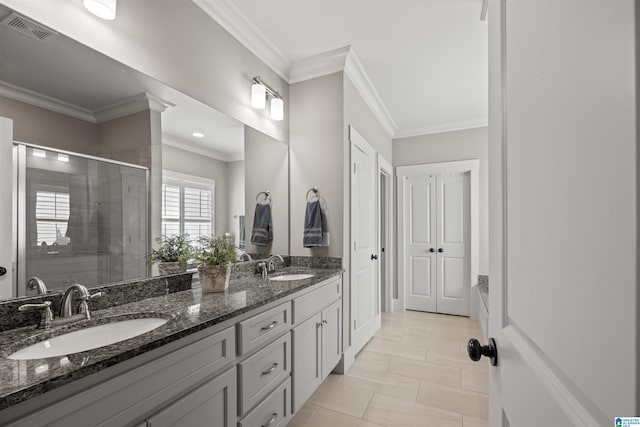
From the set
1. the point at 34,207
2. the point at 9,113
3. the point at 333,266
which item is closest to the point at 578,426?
the point at 34,207

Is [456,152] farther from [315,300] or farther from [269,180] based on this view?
[315,300]

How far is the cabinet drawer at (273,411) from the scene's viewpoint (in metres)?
1.38

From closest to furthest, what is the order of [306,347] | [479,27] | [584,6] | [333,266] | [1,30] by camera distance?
[584,6]
[1,30]
[306,347]
[479,27]
[333,266]

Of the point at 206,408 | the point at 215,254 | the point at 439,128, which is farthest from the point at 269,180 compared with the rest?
the point at 439,128

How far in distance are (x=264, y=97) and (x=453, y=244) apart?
3222 mm

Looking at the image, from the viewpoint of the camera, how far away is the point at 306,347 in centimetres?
190

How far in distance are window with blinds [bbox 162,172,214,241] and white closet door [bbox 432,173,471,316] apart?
10.8 feet

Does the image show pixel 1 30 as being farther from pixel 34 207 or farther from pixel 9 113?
pixel 34 207

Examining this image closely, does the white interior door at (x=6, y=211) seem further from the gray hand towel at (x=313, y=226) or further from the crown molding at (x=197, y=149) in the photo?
the gray hand towel at (x=313, y=226)

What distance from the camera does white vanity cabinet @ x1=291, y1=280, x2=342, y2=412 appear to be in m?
1.79

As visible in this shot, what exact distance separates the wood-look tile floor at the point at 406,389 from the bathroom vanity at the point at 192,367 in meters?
0.25

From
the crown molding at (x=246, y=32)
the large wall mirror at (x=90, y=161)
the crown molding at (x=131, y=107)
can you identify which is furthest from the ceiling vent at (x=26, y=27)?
the crown molding at (x=246, y=32)

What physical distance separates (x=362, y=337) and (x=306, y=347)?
4.15ft

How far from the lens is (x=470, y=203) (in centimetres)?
399
